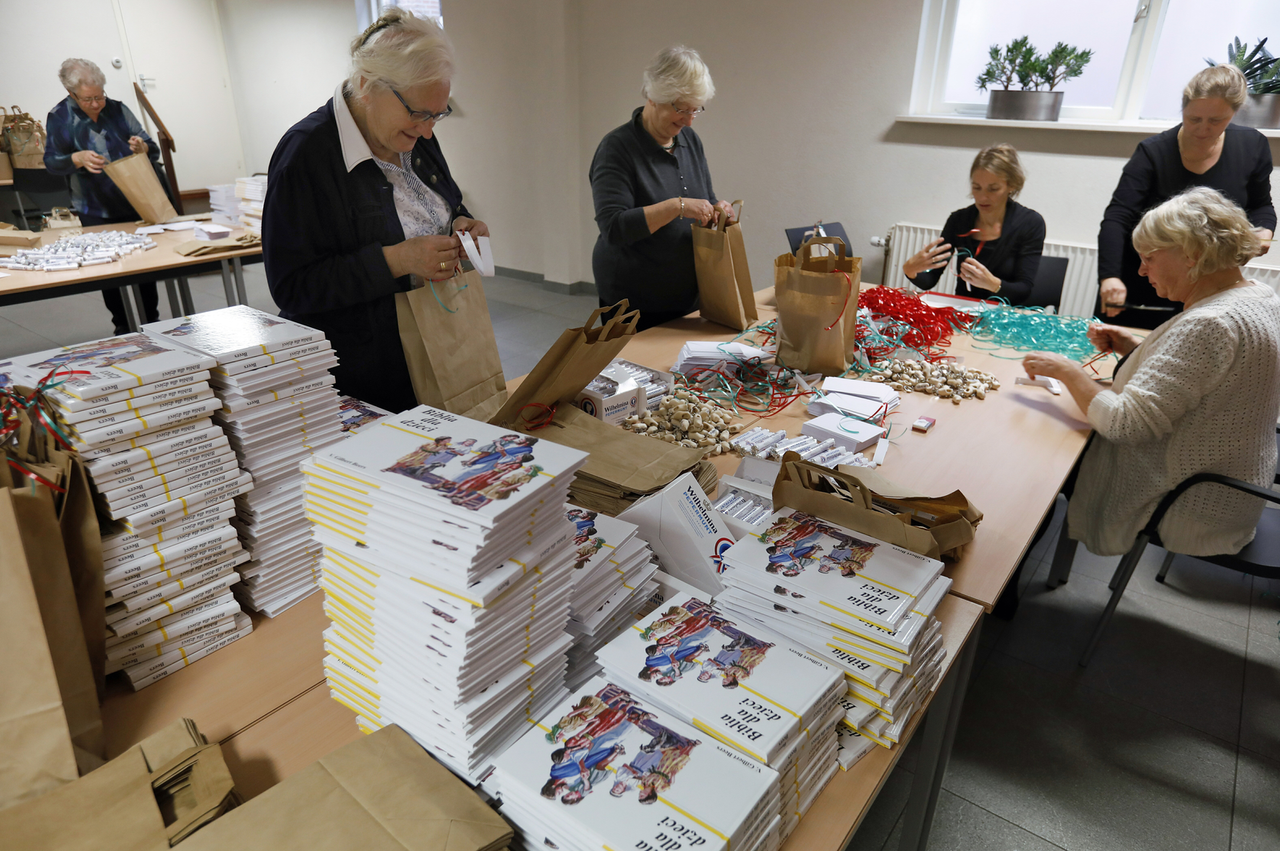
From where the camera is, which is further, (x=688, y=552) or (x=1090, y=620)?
(x=1090, y=620)

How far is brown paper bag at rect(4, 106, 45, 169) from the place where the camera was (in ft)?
19.7

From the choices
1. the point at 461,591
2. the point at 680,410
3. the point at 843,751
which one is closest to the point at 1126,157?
the point at 680,410

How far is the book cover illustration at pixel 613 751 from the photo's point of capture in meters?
0.79

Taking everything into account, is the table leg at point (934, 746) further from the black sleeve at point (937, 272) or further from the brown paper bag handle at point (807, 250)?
the black sleeve at point (937, 272)

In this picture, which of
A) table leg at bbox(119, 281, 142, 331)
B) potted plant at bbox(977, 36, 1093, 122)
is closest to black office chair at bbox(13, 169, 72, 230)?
table leg at bbox(119, 281, 142, 331)

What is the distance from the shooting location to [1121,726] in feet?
6.78

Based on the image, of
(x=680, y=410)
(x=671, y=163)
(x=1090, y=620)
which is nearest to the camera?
(x=680, y=410)

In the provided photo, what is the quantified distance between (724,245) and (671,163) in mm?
429

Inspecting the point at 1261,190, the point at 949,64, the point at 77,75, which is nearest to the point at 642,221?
the point at 1261,190

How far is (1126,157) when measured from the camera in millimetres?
3875

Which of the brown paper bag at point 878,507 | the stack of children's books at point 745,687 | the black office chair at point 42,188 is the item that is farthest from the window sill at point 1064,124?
the black office chair at point 42,188

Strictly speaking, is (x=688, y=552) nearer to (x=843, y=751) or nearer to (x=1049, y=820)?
(x=843, y=751)

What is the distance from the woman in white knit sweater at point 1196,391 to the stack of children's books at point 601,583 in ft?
4.74

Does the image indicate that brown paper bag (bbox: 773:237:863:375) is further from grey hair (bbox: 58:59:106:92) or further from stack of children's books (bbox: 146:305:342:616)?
grey hair (bbox: 58:59:106:92)
